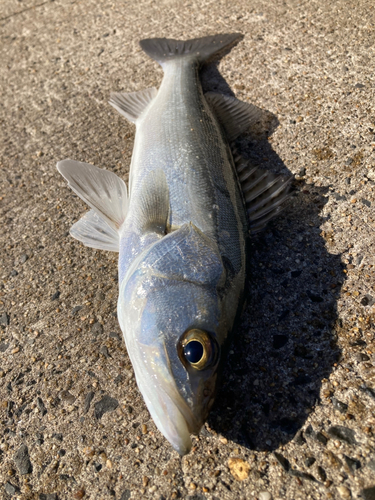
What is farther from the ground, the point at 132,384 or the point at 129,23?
A: the point at 129,23

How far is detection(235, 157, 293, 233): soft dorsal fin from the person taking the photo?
288cm

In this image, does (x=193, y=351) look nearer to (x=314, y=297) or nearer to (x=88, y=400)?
(x=88, y=400)

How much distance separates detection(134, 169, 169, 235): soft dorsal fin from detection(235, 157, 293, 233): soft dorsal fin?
0.59 meters

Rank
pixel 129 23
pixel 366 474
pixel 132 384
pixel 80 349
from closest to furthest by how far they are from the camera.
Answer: pixel 366 474
pixel 132 384
pixel 80 349
pixel 129 23

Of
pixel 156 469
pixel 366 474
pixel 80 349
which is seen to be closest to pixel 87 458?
pixel 156 469

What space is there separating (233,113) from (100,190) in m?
1.40

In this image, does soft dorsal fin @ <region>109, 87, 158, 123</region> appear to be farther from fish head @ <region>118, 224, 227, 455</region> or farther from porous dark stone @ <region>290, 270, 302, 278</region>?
porous dark stone @ <region>290, 270, 302, 278</region>

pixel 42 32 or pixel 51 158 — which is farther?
pixel 42 32

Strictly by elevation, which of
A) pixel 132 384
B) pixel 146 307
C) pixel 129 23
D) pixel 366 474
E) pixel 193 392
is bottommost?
pixel 366 474

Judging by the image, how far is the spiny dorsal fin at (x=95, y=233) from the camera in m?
3.00

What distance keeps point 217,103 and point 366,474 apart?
2979 millimetres

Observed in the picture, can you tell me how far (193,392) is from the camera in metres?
1.94

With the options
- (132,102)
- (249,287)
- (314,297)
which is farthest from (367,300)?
(132,102)

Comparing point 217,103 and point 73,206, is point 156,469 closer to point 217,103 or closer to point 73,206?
point 73,206
